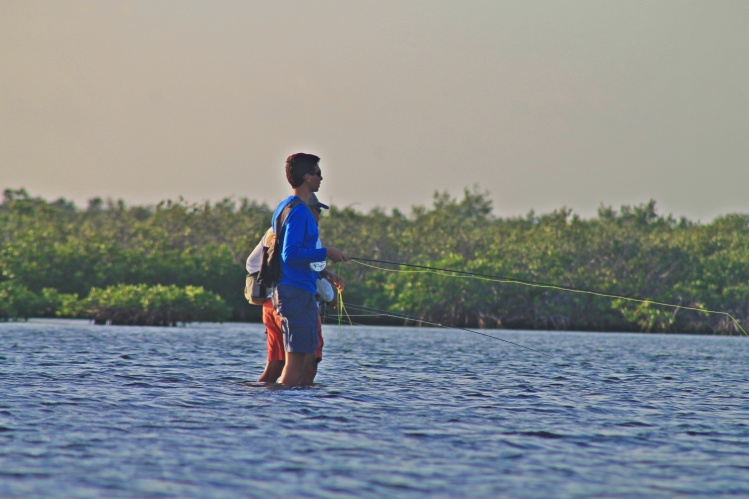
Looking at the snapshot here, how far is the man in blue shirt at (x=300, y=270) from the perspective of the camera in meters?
10.4

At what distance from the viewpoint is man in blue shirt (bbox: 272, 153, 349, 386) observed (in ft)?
34.0

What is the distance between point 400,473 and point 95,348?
15.3 m

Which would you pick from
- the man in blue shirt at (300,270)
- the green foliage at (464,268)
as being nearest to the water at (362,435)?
the man in blue shirt at (300,270)

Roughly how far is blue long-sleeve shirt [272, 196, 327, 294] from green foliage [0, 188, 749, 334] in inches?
1335

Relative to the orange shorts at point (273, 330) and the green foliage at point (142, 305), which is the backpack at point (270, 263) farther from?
the green foliage at point (142, 305)

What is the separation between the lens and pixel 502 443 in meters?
8.30

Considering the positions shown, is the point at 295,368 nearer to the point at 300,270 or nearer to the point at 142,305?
the point at 300,270

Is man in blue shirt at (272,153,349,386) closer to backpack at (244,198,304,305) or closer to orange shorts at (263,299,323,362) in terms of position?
backpack at (244,198,304,305)

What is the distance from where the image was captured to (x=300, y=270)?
10.6 m

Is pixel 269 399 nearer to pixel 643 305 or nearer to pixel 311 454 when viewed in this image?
pixel 311 454

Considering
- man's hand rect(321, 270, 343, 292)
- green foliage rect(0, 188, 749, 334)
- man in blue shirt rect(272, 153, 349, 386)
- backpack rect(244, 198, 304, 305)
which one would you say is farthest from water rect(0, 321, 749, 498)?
green foliage rect(0, 188, 749, 334)

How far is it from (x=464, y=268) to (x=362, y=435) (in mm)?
54274

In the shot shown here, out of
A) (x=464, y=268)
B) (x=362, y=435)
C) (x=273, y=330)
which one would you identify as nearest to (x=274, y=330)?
(x=273, y=330)

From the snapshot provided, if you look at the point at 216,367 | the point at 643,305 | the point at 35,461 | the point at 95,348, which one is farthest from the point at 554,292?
the point at 35,461
